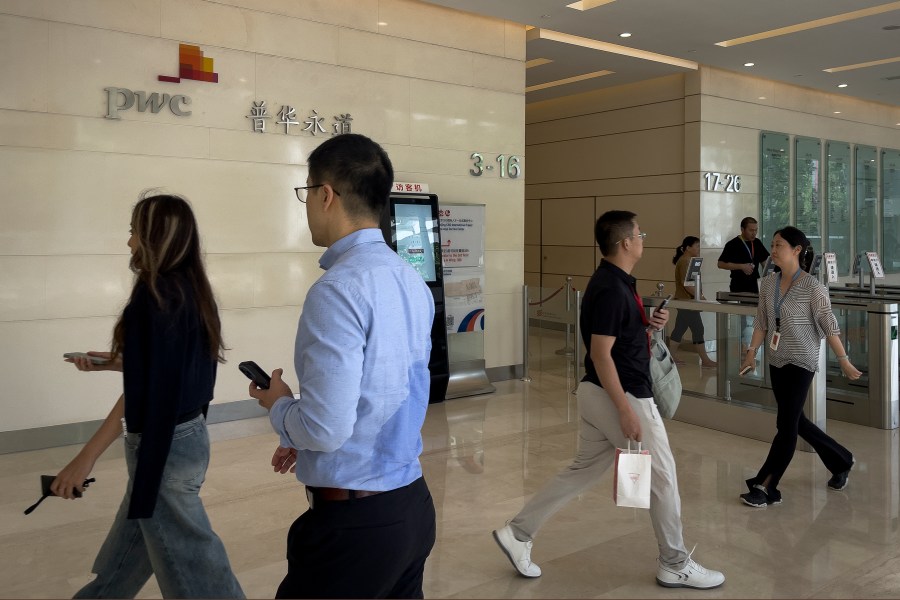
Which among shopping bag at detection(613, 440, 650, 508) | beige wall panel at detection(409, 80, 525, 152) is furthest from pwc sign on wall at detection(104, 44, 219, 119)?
shopping bag at detection(613, 440, 650, 508)

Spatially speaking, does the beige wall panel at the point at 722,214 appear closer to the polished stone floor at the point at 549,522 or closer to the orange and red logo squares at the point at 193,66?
the polished stone floor at the point at 549,522

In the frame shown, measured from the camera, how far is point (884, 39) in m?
9.52

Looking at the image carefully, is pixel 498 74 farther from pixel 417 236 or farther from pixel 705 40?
pixel 705 40

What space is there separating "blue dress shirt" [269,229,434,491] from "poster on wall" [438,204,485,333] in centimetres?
609

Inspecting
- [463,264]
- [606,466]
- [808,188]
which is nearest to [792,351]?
[606,466]

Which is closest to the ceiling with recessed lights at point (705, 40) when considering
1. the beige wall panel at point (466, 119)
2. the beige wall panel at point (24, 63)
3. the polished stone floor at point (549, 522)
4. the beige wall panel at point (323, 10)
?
the beige wall panel at point (323, 10)

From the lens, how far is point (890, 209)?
1468 centimetres

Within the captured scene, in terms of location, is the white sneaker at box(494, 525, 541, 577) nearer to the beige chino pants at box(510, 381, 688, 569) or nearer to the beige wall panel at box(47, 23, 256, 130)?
the beige chino pants at box(510, 381, 688, 569)

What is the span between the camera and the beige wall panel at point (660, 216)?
38.0 ft

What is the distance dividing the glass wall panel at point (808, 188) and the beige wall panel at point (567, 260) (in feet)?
9.92

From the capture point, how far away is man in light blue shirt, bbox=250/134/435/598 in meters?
1.79

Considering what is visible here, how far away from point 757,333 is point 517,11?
4.40 meters

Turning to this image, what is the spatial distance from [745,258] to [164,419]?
897 cm

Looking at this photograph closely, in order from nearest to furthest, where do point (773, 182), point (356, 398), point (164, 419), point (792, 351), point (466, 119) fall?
point (356, 398) → point (164, 419) → point (792, 351) → point (466, 119) → point (773, 182)
